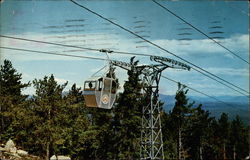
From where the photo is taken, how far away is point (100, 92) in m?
18.9

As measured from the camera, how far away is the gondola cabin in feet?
61.6

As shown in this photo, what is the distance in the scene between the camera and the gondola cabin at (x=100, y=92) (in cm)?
1877

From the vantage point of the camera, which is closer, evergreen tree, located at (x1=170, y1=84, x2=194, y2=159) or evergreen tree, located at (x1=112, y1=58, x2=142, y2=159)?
evergreen tree, located at (x1=112, y1=58, x2=142, y2=159)

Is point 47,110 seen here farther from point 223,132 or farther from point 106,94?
point 223,132

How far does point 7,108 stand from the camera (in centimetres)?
4228

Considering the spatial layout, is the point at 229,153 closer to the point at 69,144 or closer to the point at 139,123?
the point at 139,123

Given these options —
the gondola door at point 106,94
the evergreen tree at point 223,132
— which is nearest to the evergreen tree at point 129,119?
the gondola door at point 106,94

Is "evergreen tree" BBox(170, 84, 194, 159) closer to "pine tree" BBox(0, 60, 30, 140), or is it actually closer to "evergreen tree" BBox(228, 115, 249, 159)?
"evergreen tree" BBox(228, 115, 249, 159)

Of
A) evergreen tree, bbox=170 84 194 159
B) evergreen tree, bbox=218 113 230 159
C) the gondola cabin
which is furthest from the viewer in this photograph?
evergreen tree, bbox=218 113 230 159

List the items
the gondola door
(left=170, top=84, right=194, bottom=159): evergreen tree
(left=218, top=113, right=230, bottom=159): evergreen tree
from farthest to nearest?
(left=218, top=113, right=230, bottom=159): evergreen tree < (left=170, top=84, right=194, bottom=159): evergreen tree < the gondola door

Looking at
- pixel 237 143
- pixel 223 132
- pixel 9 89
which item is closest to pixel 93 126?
pixel 9 89

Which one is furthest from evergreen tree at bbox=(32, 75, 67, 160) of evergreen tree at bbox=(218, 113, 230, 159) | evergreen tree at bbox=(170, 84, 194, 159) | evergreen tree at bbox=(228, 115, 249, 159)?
evergreen tree at bbox=(228, 115, 249, 159)

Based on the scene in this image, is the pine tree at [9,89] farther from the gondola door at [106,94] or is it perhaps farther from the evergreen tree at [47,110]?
the gondola door at [106,94]

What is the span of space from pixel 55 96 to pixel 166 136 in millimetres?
38271
